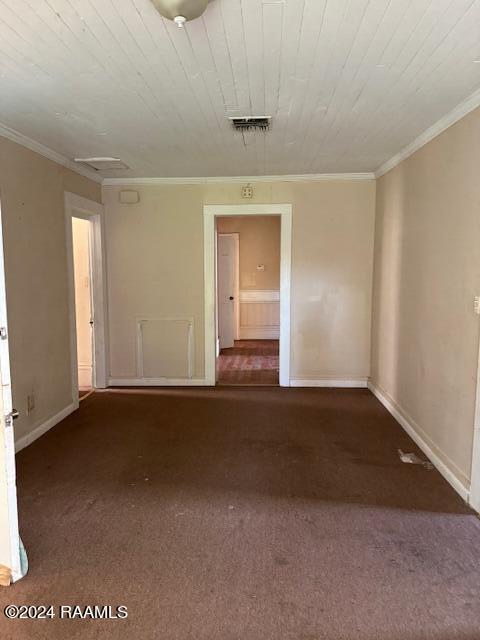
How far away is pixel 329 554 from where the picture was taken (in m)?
2.25

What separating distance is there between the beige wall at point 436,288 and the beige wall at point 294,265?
61 centimetres

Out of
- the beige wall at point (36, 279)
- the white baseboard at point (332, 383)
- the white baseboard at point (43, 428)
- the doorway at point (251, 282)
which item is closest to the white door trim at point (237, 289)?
the doorway at point (251, 282)

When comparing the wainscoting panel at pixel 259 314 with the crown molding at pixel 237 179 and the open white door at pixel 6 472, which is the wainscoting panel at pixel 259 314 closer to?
the crown molding at pixel 237 179

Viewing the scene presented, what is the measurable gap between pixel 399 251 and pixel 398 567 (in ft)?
9.16

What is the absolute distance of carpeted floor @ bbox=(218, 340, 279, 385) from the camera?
18.7 ft

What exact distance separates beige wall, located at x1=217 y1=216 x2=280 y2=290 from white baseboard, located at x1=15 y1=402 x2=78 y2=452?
466cm

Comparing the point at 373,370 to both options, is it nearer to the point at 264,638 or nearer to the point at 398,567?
the point at 398,567

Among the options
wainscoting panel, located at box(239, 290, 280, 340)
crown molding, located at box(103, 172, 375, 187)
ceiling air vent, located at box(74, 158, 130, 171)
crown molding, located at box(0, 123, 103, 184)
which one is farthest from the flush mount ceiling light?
wainscoting panel, located at box(239, 290, 280, 340)

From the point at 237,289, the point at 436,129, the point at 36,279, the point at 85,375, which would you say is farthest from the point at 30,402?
the point at 237,289

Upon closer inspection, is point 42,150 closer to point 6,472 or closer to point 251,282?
point 6,472

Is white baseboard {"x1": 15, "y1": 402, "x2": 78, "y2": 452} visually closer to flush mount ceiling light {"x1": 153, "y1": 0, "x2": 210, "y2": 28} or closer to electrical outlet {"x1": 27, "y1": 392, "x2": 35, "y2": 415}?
electrical outlet {"x1": 27, "y1": 392, "x2": 35, "y2": 415}

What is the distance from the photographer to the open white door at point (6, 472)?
6.28ft

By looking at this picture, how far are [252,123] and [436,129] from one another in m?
1.33

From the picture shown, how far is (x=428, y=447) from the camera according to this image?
3363mm
